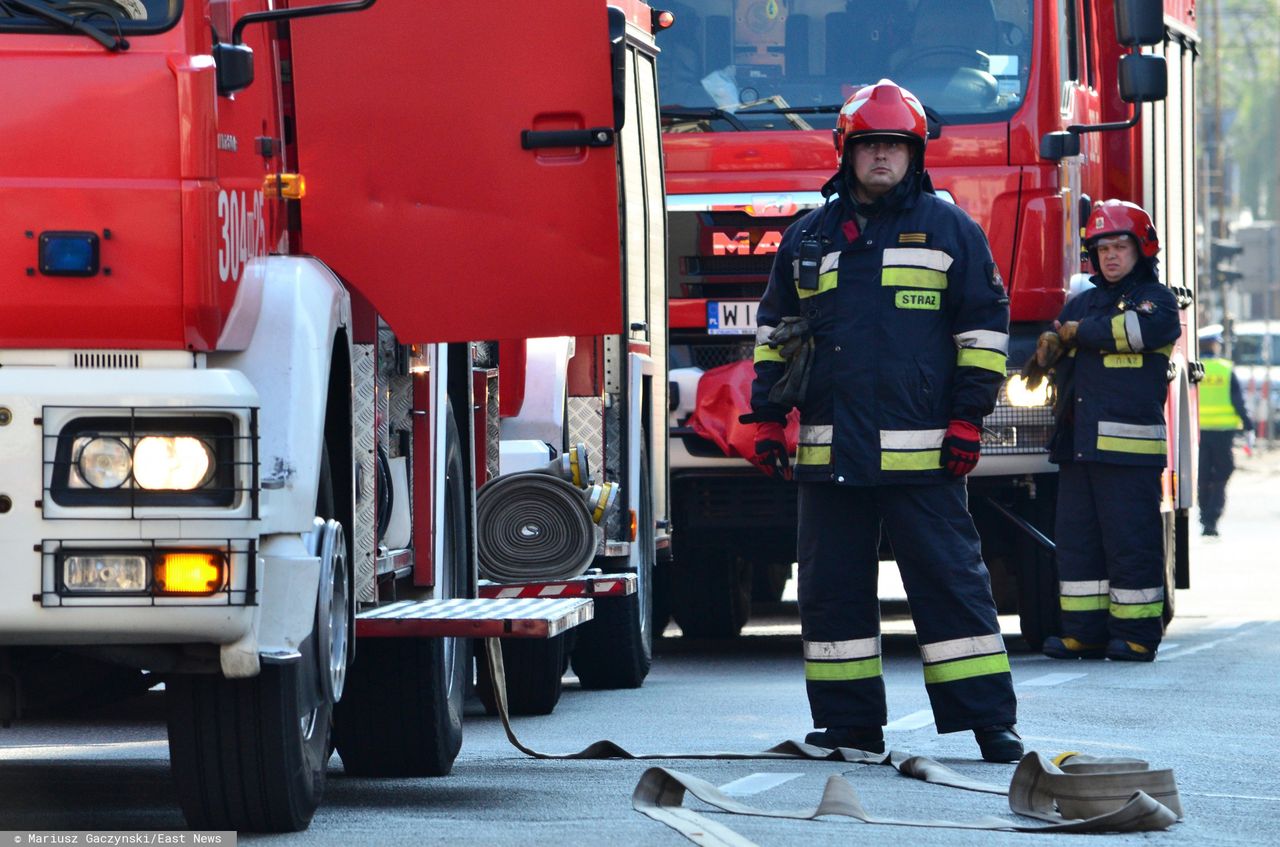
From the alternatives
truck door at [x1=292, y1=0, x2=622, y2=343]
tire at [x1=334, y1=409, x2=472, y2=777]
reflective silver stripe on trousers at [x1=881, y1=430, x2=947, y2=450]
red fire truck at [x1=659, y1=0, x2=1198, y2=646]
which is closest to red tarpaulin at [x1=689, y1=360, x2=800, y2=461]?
red fire truck at [x1=659, y1=0, x2=1198, y2=646]

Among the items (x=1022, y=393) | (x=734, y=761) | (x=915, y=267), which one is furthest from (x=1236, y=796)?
(x=1022, y=393)

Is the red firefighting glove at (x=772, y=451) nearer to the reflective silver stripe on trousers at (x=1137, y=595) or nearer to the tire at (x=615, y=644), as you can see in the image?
the tire at (x=615, y=644)

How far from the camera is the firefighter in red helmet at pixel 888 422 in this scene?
7461 millimetres

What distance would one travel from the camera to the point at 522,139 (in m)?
6.23

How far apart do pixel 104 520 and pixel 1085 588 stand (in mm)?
7373

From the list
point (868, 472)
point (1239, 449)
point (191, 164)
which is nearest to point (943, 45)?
point (868, 472)

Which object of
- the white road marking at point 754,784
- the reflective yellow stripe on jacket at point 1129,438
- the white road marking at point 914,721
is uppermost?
the reflective yellow stripe on jacket at point 1129,438

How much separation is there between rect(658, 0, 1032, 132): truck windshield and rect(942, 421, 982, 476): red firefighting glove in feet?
13.3

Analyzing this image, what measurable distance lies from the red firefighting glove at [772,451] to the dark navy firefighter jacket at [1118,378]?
159 inches

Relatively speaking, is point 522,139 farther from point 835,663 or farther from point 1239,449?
point 1239,449

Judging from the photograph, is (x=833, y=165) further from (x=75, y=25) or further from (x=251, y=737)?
(x=75, y=25)

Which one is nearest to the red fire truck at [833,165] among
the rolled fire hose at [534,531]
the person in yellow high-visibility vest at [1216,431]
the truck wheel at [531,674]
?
the rolled fire hose at [534,531]

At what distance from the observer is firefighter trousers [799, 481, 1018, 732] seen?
7453 mm

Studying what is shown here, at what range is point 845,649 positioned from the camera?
757 centimetres
